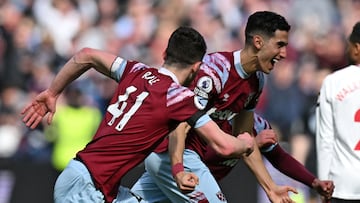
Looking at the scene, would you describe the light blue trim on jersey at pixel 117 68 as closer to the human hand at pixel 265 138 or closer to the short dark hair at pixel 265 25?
the short dark hair at pixel 265 25

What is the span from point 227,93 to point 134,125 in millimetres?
1239

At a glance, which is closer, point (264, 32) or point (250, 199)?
point (264, 32)

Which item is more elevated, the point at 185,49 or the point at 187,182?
the point at 185,49

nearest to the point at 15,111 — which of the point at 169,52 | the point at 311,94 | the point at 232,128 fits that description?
the point at 311,94

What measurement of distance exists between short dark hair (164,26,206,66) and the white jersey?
157 centimetres

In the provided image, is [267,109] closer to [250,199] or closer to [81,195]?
[250,199]

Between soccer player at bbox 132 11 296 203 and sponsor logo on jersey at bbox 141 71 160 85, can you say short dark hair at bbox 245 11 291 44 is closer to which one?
soccer player at bbox 132 11 296 203

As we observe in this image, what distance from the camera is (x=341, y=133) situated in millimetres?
8172

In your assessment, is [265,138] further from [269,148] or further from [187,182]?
[187,182]

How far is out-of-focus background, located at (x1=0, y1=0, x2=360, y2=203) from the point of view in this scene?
13.8 meters

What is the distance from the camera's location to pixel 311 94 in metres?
14.3

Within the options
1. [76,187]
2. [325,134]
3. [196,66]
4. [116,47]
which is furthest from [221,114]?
[116,47]

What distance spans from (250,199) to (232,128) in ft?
10.8

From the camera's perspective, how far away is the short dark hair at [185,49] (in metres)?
6.95
